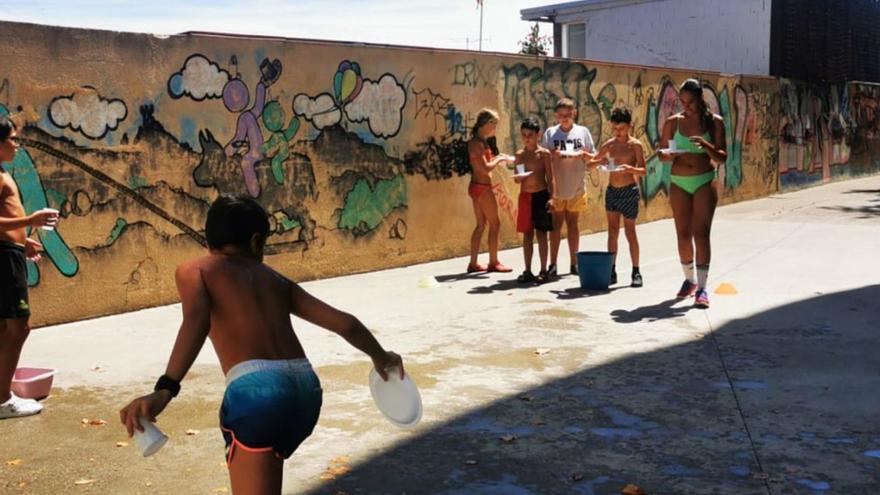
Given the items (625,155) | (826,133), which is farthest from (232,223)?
(826,133)

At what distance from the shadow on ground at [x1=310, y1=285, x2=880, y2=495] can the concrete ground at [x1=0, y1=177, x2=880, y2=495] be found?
0.01m

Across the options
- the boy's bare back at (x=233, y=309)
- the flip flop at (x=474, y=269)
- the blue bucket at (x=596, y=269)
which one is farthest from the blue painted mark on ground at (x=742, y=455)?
the flip flop at (x=474, y=269)

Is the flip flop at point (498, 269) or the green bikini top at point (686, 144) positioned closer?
the green bikini top at point (686, 144)

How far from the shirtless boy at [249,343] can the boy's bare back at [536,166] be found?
6859 mm

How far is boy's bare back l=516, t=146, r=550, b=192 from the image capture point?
1005cm

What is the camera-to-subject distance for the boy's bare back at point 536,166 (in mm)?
10047

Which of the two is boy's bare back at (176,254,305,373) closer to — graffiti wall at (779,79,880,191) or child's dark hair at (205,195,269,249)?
child's dark hair at (205,195,269,249)

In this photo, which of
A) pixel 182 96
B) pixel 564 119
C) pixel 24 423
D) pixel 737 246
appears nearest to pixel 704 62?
pixel 737 246

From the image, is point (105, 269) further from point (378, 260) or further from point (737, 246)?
point (737, 246)

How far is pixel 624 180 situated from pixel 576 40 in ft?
65.4

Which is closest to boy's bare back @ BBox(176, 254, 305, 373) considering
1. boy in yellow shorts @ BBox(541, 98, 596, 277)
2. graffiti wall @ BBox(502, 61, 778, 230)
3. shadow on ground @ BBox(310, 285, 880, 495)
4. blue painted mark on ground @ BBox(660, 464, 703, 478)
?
shadow on ground @ BBox(310, 285, 880, 495)

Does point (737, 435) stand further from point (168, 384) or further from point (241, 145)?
point (241, 145)

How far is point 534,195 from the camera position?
10.1 meters

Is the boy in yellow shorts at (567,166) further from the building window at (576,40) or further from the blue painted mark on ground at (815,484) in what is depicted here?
the building window at (576,40)
